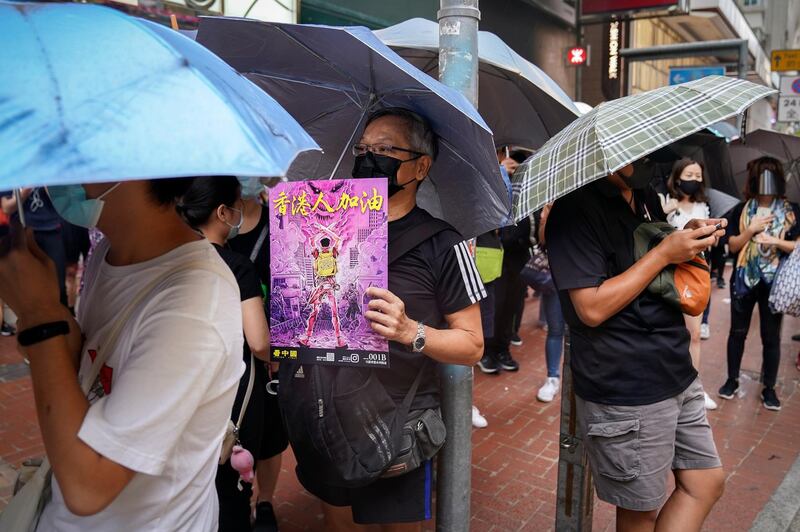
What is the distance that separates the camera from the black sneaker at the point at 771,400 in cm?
537

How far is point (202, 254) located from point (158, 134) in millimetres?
471

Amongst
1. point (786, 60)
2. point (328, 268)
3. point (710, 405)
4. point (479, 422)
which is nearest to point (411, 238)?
point (328, 268)

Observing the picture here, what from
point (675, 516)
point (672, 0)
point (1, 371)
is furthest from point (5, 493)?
point (672, 0)

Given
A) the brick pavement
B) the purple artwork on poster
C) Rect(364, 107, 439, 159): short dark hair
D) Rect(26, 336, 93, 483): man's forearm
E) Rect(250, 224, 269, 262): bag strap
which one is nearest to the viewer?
Rect(26, 336, 93, 483): man's forearm

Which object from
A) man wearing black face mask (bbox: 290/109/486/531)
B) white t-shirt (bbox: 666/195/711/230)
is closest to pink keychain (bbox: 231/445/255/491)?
man wearing black face mask (bbox: 290/109/486/531)

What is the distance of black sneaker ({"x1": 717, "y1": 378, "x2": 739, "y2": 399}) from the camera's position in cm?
563

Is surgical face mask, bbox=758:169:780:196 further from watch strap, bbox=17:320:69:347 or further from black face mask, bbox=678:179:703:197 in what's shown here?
watch strap, bbox=17:320:69:347

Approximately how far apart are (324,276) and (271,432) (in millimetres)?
1524

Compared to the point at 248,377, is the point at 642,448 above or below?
below

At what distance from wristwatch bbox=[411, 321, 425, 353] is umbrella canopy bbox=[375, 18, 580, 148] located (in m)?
1.29

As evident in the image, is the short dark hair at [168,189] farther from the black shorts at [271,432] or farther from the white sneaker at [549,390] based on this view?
the white sneaker at [549,390]

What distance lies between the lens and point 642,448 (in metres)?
2.30

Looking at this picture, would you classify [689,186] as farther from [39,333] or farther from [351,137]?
[39,333]

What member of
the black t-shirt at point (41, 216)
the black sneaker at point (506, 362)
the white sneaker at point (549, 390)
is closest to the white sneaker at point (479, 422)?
the white sneaker at point (549, 390)
